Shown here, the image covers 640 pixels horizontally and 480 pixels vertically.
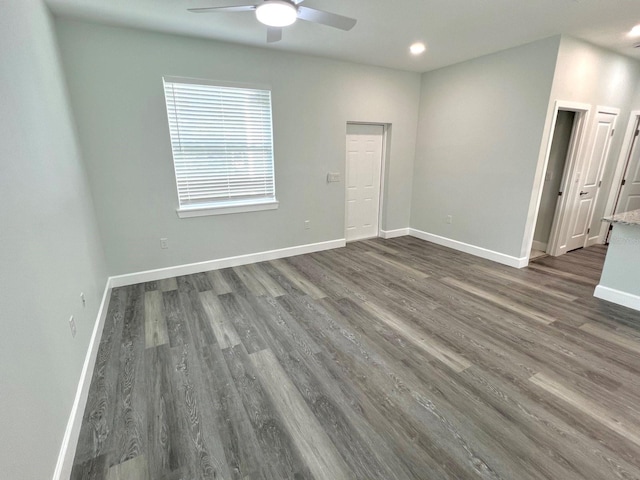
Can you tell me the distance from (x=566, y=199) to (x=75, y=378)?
5.80m

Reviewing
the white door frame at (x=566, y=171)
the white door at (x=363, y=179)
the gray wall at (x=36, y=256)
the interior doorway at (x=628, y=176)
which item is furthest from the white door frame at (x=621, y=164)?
the gray wall at (x=36, y=256)

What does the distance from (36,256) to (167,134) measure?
236 centimetres

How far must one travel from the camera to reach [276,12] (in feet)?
7.39

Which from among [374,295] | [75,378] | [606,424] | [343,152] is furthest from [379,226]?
[75,378]

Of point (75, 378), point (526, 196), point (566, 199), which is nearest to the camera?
point (75, 378)

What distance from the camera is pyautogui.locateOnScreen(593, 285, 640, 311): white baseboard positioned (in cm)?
305

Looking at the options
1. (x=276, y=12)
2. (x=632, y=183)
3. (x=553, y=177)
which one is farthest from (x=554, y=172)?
(x=276, y=12)

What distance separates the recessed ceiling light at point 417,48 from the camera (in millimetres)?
3668

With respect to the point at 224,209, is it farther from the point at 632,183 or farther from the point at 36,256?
the point at 632,183

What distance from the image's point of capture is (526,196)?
392 cm

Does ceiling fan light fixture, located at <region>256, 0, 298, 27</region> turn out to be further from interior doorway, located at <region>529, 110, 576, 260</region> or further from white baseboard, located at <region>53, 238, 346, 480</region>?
interior doorway, located at <region>529, 110, 576, 260</region>

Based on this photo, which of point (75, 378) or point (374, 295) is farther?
point (374, 295)

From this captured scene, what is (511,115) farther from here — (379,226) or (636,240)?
(379,226)

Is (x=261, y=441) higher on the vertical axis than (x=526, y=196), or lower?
lower
